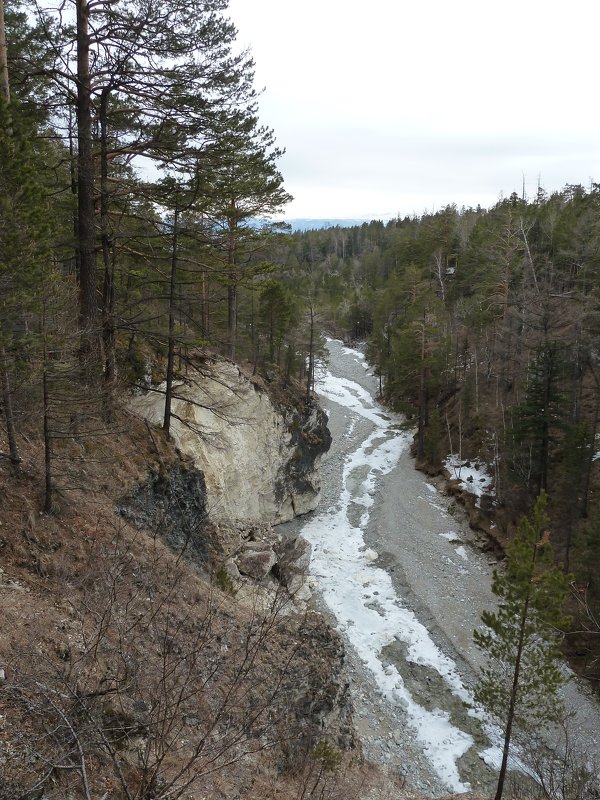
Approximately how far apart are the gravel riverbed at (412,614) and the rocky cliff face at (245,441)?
2.52m

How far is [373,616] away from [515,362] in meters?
20.4

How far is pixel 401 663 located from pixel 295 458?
12.3 meters

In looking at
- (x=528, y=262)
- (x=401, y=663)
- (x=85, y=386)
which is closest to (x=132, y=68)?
(x=85, y=386)

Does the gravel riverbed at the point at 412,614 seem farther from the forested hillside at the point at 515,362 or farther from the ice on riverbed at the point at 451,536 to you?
the forested hillside at the point at 515,362

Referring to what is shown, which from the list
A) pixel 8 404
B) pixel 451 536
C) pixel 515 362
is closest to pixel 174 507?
pixel 8 404

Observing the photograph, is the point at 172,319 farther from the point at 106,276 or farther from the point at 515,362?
the point at 515,362

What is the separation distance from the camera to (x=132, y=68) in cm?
1009

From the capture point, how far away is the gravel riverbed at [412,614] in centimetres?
1333

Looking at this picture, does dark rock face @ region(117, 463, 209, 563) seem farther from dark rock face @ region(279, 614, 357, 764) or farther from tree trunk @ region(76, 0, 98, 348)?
tree trunk @ region(76, 0, 98, 348)

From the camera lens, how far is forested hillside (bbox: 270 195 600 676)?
21.5 m

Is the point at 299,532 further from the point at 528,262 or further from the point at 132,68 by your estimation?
the point at 528,262

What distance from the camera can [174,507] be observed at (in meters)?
12.9

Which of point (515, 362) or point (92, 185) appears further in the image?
point (515, 362)

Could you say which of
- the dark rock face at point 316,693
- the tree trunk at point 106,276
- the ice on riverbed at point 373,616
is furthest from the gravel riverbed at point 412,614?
the tree trunk at point 106,276
